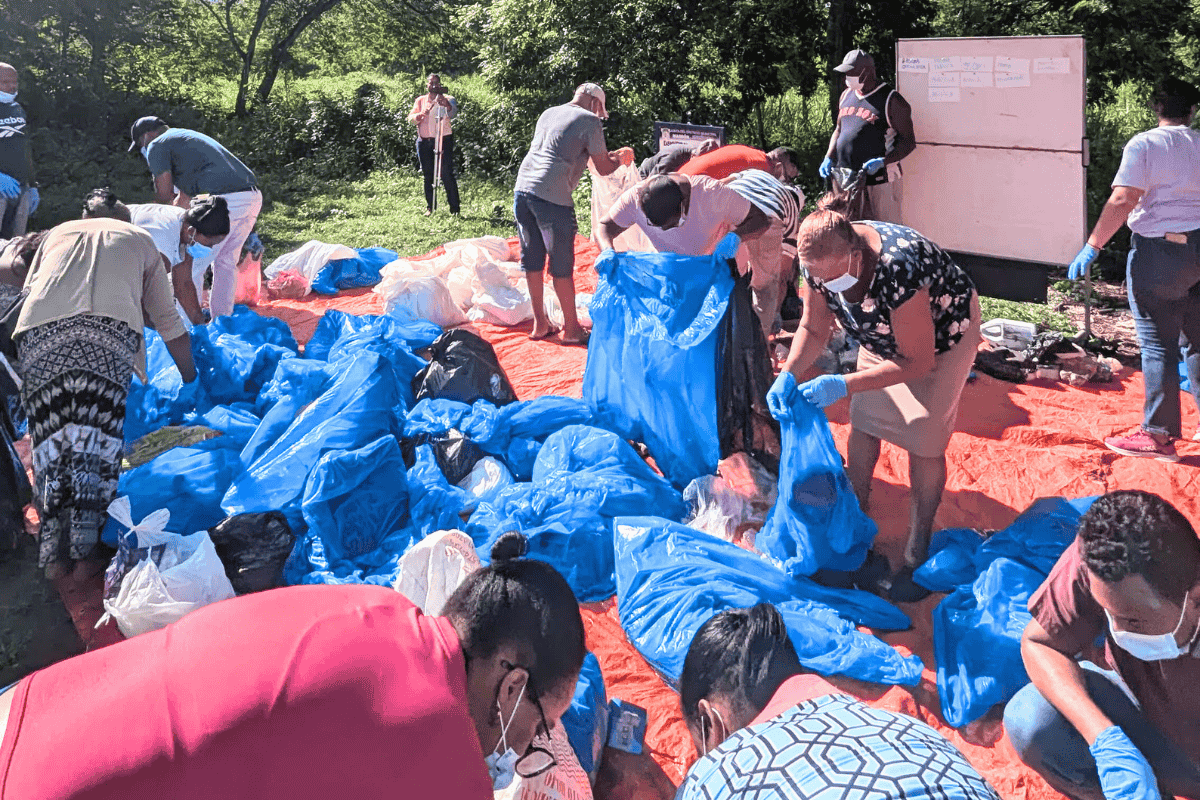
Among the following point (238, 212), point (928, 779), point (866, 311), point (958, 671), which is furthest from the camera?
point (238, 212)

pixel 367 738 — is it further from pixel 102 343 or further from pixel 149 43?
pixel 149 43

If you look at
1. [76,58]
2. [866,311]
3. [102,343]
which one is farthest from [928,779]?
[76,58]

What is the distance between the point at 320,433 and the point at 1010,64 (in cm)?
473

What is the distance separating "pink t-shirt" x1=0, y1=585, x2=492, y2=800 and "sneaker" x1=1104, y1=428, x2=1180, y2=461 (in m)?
3.54

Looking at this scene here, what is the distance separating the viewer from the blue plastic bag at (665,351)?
374 centimetres

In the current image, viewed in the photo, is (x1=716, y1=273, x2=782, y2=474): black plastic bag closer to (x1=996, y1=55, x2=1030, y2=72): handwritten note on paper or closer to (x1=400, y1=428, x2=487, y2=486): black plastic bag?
(x1=400, y1=428, x2=487, y2=486): black plastic bag

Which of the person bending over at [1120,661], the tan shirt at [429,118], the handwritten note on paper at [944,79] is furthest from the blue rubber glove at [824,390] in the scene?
the tan shirt at [429,118]

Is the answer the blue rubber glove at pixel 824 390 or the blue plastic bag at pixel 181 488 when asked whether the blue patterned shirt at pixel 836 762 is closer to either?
the blue rubber glove at pixel 824 390

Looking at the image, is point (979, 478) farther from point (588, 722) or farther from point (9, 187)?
point (9, 187)

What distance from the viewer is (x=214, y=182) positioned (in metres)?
5.66

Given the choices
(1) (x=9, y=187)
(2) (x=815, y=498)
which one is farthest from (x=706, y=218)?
(1) (x=9, y=187)

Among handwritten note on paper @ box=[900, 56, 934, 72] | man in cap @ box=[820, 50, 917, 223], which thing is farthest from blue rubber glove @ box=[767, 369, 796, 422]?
handwritten note on paper @ box=[900, 56, 934, 72]

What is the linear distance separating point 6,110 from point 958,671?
6.57 metres

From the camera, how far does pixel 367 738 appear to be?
135 cm
